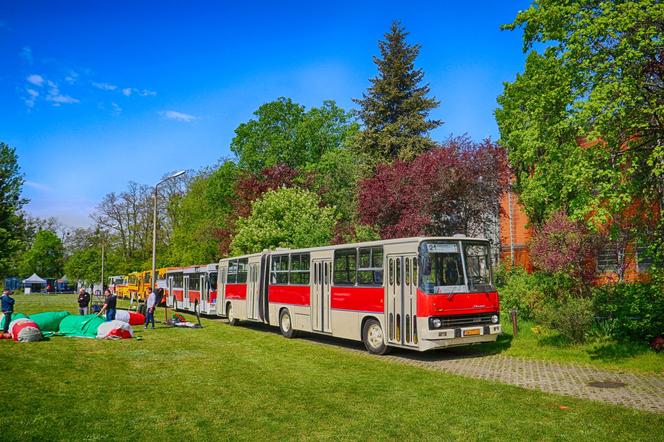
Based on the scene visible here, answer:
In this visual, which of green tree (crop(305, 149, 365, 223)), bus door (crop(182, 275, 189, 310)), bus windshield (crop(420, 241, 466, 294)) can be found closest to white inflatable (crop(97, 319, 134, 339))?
bus windshield (crop(420, 241, 466, 294))

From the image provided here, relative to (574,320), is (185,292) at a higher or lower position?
higher

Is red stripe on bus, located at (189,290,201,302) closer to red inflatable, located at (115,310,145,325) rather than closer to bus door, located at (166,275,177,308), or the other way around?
bus door, located at (166,275,177,308)

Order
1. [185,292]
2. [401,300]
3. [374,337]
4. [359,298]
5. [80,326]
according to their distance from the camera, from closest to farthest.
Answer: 1. [401,300]
2. [374,337]
3. [359,298]
4. [80,326]
5. [185,292]

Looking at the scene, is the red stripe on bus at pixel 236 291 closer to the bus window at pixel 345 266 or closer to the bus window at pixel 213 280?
the bus window at pixel 213 280

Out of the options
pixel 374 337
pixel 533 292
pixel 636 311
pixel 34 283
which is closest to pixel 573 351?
pixel 636 311

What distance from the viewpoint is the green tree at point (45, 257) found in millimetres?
97000

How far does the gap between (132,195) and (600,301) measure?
65262 millimetres

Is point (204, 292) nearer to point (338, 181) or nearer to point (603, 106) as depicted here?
point (338, 181)

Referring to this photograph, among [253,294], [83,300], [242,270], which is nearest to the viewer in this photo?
[253,294]

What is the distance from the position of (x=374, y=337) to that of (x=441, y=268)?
311 centimetres

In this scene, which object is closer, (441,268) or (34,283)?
(441,268)

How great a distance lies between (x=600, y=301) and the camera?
16.4m

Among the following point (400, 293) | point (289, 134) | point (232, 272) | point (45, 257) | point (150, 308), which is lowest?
point (150, 308)

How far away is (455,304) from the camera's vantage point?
13945 mm
